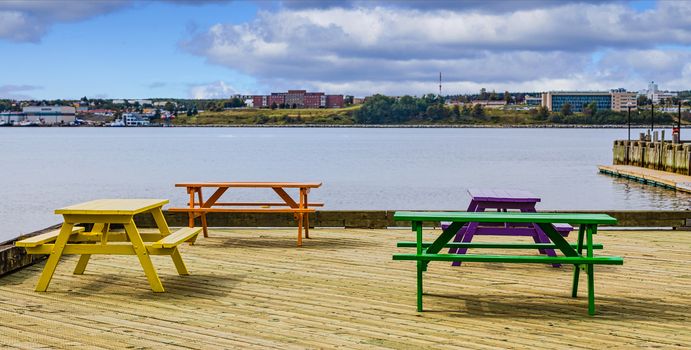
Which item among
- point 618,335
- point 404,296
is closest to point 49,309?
point 404,296

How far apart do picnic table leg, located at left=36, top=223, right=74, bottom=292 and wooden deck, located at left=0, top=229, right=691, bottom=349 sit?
0.13 metres

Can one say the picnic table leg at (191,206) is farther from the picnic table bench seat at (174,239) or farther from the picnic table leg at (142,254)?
the picnic table leg at (142,254)

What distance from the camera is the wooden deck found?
6.05 meters

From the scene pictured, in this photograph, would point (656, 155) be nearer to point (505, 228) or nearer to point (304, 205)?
point (304, 205)

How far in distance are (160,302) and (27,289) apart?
141 centimetres

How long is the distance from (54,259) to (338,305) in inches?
Result: 103

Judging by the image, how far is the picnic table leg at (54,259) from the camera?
7.76 m

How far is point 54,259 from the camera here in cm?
782

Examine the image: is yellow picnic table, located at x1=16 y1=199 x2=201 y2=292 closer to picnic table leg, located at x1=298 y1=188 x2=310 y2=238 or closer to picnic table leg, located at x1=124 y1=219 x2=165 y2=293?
picnic table leg, located at x1=124 y1=219 x2=165 y2=293

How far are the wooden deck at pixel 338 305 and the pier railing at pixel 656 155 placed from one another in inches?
1189

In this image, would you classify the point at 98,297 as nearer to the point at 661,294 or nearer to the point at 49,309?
the point at 49,309

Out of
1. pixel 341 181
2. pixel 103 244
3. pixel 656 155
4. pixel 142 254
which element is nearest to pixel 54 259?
pixel 103 244

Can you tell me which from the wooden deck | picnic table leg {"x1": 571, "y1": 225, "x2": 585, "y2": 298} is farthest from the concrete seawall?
picnic table leg {"x1": 571, "y1": 225, "x2": 585, "y2": 298}

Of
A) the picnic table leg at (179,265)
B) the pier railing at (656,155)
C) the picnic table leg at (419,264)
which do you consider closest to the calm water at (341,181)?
the pier railing at (656,155)
